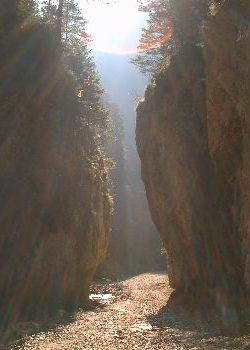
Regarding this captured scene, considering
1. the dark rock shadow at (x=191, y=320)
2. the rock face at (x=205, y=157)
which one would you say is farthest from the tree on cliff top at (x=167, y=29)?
the dark rock shadow at (x=191, y=320)

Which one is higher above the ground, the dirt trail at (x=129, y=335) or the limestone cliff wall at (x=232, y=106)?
the limestone cliff wall at (x=232, y=106)

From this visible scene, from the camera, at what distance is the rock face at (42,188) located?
16625mm

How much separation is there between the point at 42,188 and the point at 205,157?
22.7ft

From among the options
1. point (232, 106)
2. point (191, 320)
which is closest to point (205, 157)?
point (232, 106)

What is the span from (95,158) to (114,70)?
4133 inches

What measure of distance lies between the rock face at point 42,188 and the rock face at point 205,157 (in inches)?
141

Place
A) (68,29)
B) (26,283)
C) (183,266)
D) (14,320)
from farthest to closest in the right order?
(68,29) → (183,266) → (26,283) → (14,320)

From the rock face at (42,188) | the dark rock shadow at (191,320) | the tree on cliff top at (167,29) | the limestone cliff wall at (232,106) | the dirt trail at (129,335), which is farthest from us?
the tree on cliff top at (167,29)

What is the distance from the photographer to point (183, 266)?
20.7 metres

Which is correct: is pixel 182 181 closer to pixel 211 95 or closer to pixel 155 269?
pixel 211 95

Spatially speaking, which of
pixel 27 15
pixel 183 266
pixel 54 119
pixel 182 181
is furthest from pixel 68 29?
pixel 183 266

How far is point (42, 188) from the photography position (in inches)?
727

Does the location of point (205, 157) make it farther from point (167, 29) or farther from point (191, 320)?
point (167, 29)

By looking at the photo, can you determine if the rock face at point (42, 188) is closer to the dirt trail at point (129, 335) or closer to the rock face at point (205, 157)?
the dirt trail at point (129, 335)
